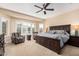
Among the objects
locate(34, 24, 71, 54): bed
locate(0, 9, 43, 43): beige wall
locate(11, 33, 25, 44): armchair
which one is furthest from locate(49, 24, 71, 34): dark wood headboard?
locate(11, 33, 25, 44): armchair

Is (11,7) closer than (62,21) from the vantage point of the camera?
Yes

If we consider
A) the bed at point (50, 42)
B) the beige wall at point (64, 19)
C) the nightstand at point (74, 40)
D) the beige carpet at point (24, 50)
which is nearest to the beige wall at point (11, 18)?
the beige carpet at point (24, 50)

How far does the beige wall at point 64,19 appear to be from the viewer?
194cm

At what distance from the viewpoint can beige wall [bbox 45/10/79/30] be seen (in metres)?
1.94

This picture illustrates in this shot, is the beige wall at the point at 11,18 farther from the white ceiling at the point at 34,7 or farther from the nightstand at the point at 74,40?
the nightstand at the point at 74,40

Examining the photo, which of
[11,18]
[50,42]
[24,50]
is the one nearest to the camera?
[11,18]

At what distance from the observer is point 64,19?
207 centimetres

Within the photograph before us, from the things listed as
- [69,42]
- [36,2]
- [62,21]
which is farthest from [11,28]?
[69,42]

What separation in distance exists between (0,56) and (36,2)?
5.52 feet

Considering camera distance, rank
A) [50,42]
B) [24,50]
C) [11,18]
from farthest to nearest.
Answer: [50,42], [24,50], [11,18]

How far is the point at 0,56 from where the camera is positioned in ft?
6.07

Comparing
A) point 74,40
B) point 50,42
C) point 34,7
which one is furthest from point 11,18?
point 74,40

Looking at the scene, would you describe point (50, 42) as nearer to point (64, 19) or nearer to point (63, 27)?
point (63, 27)

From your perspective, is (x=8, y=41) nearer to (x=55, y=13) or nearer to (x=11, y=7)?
(x=11, y=7)
